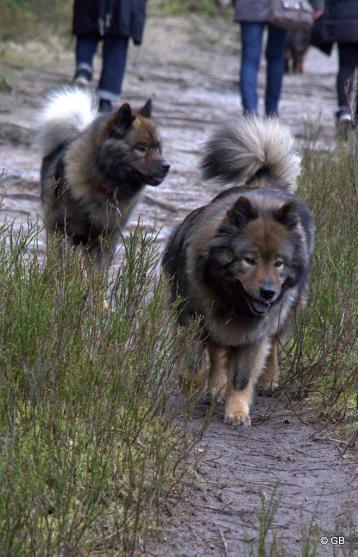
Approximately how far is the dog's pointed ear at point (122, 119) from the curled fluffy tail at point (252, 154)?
3.83 ft

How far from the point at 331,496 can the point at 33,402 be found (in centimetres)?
118

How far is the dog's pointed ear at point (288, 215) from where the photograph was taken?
4.66m

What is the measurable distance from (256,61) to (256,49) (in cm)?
11

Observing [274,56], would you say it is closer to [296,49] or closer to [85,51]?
[85,51]

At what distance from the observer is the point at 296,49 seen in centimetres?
1669

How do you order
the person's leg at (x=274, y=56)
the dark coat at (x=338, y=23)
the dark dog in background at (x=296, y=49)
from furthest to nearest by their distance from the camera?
the dark dog in background at (x=296, y=49) → the person's leg at (x=274, y=56) → the dark coat at (x=338, y=23)

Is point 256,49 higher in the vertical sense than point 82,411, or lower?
higher

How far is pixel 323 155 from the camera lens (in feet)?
24.3

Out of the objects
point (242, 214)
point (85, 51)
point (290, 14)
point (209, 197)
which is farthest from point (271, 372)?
point (85, 51)

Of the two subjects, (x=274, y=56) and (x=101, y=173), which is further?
(x=274, y=56)

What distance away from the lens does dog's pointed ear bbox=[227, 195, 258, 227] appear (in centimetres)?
467

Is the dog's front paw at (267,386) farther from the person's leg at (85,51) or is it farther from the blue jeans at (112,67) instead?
the person's leg at (85,51)

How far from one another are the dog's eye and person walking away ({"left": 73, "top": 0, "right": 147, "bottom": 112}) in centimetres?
246

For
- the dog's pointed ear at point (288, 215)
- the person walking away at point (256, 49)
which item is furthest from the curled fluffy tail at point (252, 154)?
the person walking away at point (256, 49)
